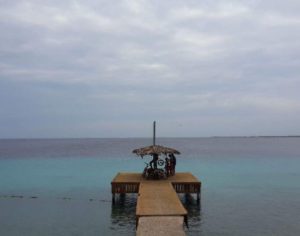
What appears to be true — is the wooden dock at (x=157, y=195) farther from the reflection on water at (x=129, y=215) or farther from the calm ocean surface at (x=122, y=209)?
the calm ocean surface at (x=122, y=209)

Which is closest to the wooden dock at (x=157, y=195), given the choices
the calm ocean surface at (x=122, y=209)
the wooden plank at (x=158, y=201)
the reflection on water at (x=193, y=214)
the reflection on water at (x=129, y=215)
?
the wooden plank at (x=158, y=201)

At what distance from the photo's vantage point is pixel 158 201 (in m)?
18.1

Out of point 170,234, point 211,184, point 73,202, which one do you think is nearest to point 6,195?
point 73,202

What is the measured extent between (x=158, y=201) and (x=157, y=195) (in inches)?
66.5

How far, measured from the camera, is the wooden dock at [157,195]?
1496cm

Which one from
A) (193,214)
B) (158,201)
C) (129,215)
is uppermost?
(158,201)

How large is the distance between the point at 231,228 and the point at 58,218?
8.96m

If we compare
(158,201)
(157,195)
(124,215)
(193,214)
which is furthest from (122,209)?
(158,201)

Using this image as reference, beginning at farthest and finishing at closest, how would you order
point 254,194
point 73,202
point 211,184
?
point 211,184 < point 254,194 < point 73,202

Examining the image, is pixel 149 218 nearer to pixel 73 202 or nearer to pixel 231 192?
pixel 73 202

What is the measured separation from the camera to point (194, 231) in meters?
18.3

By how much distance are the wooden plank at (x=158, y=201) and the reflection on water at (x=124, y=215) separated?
1.54 m

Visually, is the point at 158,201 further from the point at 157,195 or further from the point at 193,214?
the point at 193,214

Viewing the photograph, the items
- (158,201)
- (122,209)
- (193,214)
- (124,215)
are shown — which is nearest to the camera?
(158,201)
